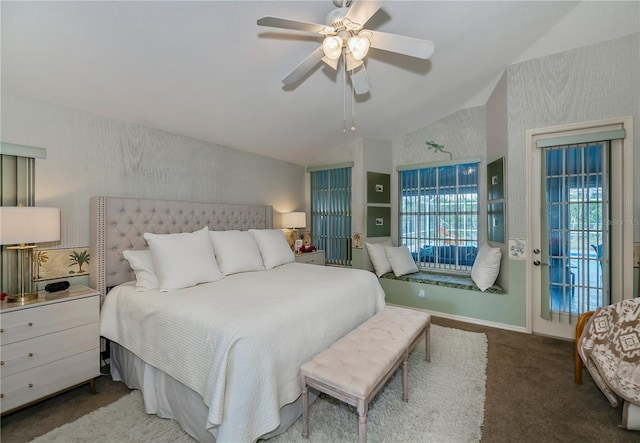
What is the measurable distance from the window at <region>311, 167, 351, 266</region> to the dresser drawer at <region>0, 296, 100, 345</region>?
11.1ft

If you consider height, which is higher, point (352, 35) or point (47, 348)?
point (352, 35)

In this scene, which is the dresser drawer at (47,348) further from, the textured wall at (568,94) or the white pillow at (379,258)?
the textured wall at (568,94)

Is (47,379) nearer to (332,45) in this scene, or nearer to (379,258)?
(332,45)

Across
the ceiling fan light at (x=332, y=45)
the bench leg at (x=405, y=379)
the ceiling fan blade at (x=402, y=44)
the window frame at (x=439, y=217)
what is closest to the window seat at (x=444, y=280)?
the window frame at (x=439, y=217)

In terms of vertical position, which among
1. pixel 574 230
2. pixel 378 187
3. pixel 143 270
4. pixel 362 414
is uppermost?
pixel 378 187

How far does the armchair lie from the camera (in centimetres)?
166

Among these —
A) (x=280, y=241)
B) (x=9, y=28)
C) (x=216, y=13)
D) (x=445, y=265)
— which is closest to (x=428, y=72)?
(x=216, y=13)

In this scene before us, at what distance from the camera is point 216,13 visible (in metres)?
1.91

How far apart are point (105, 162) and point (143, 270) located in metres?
1.17

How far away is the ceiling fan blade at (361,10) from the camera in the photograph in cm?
154

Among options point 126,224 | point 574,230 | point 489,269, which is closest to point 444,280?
point 489,269

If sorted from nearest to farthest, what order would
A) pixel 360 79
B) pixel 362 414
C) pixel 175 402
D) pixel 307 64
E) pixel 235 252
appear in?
pixel 362 414 < pixel 175 402 < pixel 307 64 < pixel 360 79 < pixel 235 252

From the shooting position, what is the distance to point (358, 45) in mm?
1780

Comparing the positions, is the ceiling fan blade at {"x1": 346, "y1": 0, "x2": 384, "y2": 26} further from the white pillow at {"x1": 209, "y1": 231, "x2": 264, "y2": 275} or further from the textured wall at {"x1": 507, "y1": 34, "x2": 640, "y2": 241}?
the textured wall at {"x1": 507, "y1": 34, "x2": 640, "y2": 241}
